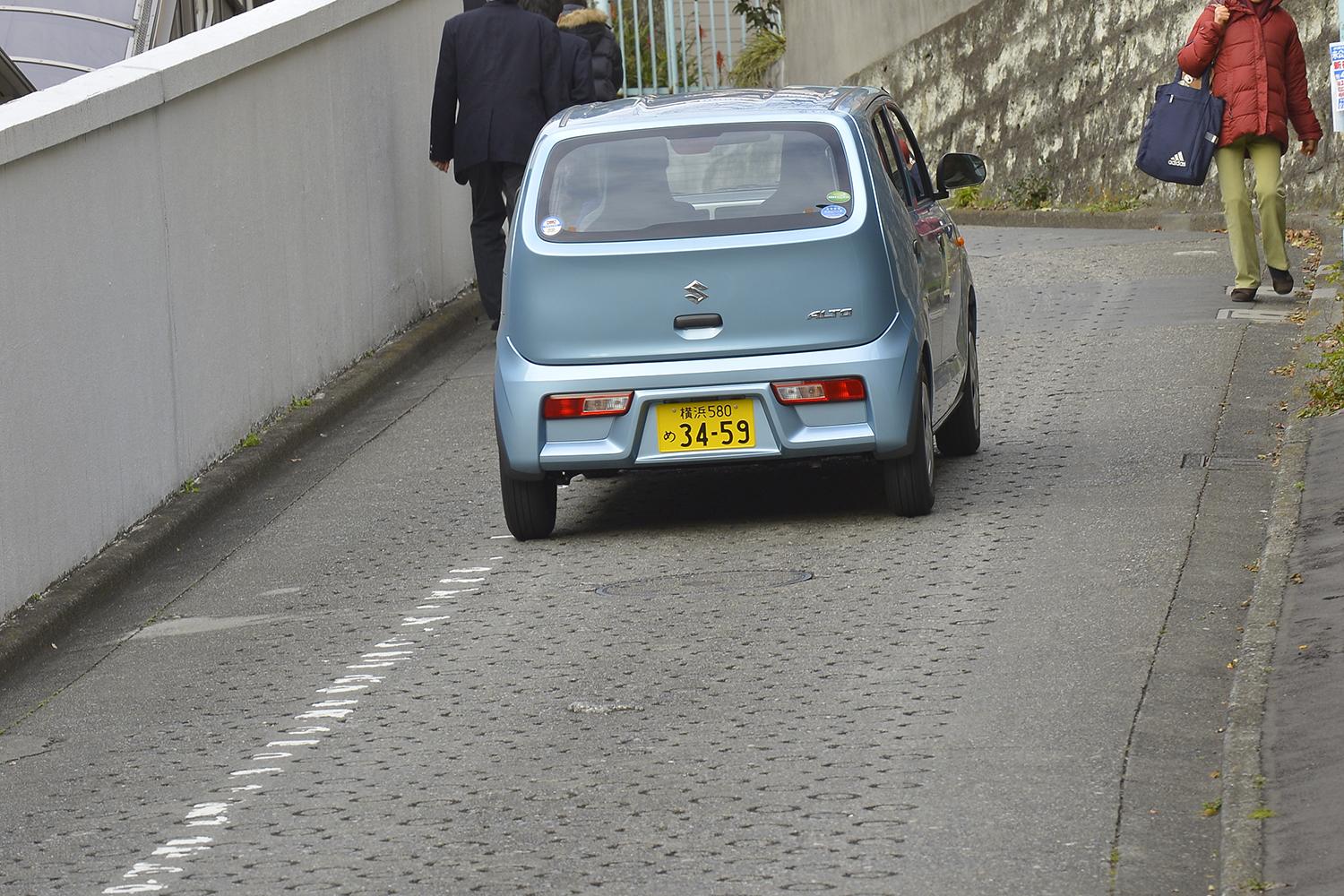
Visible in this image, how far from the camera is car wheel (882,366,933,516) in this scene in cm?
884

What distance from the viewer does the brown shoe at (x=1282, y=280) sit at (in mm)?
14094

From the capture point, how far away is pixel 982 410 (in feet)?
37.5

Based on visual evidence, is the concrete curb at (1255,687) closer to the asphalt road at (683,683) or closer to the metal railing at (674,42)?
the asphalt road at (683,683)

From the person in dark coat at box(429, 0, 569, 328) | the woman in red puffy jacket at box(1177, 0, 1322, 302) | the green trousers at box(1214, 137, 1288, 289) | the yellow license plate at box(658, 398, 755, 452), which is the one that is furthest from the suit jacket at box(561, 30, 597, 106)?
the yellow license plate at box(658, 398, 755, 452)

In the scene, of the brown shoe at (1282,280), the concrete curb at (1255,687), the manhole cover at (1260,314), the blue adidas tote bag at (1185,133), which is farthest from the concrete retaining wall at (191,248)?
the brown shoe at (1282,280)

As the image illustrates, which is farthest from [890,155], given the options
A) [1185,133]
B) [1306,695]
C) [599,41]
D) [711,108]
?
[599,41]

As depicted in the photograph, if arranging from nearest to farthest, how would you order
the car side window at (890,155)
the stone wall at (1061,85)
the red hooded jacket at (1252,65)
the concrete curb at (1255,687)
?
the concrete curb at (1255,687), the car side window at (890,155), the red hooded jacket at (1252,65), the stone wall at (1061,85)

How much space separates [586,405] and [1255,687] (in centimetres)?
328

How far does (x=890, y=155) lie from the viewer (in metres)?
9.65

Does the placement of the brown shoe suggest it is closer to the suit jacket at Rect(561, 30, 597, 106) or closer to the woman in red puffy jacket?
the woman in red puffy jacket

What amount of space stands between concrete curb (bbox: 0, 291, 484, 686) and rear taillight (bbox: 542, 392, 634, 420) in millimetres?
1941

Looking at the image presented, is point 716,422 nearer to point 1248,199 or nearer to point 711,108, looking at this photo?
point 711,108

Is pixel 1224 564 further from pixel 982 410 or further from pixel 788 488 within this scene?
pixel 982 410

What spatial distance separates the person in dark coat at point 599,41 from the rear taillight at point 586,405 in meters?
8.33
